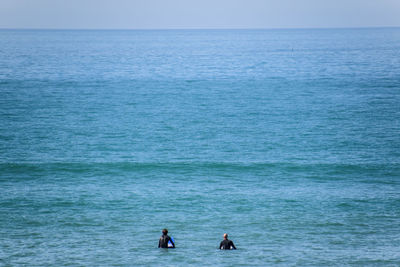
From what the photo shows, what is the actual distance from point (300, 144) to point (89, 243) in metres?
32.3

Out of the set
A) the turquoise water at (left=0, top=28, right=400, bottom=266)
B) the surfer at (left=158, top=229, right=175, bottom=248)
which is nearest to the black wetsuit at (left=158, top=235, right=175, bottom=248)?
the surfer at (left=158, top=229, right=175, bottom=248)

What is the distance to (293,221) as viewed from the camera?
32656mm

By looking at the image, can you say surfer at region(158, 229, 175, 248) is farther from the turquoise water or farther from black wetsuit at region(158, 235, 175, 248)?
the turquoise water

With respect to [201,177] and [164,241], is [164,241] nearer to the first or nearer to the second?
[164,241]

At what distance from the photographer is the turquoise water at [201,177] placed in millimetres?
28188

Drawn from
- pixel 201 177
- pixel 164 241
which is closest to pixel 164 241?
pixel 164 241

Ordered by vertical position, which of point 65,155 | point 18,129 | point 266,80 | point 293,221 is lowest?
point 293,221

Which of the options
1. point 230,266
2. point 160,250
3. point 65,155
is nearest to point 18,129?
point 65,155

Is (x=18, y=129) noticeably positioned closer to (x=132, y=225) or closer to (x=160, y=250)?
(x=132, y=225)

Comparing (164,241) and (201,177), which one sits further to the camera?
(201,177)

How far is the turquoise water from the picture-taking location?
28.2 metres

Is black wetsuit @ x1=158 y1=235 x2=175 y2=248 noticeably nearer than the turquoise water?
Yes

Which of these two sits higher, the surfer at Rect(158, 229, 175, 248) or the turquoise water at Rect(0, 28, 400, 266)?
the turquoise water at Rect(0, 28, 400, 266)

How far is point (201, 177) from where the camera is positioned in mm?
43594
